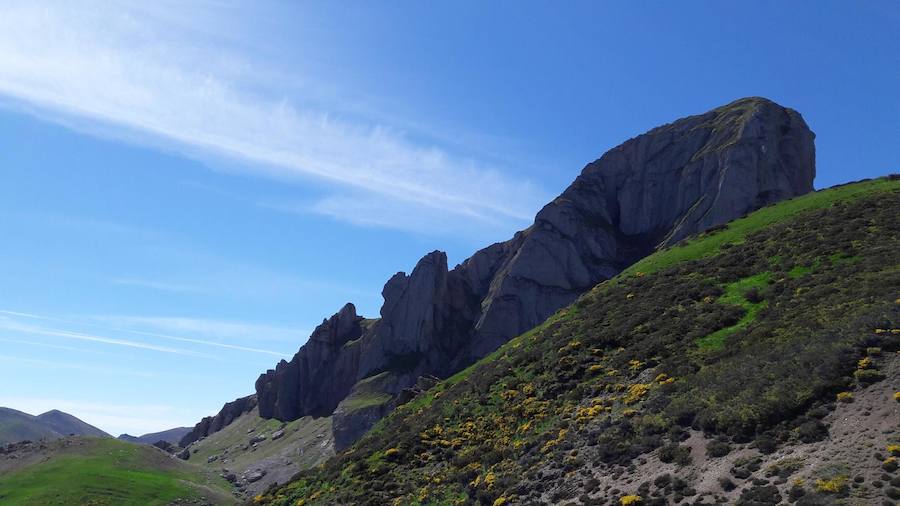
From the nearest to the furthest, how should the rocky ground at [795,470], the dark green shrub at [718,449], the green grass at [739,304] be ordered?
the rocky ground at [795,470] < the dark green shrub at [718,449] < the green grass at [739,304]

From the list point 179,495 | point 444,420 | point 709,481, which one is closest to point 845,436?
point 709,481

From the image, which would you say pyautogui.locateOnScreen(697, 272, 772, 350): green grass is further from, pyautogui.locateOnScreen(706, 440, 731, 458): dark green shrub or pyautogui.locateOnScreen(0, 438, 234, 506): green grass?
pyautogui.locateOnScreen(0, 438, 234, 506): green grass

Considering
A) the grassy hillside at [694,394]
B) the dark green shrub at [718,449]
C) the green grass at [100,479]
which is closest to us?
the grassy hillside at [694,394]

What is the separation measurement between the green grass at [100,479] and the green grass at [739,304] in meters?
114

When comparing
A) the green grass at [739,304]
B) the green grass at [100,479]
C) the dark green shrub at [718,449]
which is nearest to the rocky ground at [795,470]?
the dark green shrub at [718,449]

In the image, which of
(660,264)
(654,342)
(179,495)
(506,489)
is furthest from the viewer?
(179,495)

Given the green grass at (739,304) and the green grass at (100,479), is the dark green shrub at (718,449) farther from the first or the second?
the green grass at (100,479)

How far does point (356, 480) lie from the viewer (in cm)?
5419

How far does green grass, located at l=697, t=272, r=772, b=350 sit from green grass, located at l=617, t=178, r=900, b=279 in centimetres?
1494

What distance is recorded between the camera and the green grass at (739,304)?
4638 cm

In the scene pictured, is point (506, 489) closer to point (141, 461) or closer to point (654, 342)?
point (654, 342)

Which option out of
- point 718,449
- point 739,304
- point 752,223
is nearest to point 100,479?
point 739,304

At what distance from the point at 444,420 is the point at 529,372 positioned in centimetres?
920

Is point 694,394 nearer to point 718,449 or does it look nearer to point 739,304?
point 718,449
